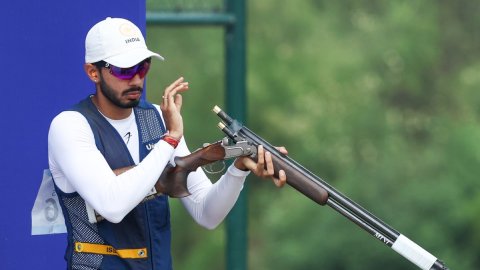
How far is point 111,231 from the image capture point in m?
5.33

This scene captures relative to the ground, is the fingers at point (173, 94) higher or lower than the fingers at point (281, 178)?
higher

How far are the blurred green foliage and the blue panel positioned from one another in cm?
759

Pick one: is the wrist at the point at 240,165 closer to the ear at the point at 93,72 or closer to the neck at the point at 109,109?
the neck at the point at 109,109

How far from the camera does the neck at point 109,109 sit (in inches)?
211

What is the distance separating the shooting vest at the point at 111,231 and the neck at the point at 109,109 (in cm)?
3

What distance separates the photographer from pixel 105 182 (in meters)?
5.12

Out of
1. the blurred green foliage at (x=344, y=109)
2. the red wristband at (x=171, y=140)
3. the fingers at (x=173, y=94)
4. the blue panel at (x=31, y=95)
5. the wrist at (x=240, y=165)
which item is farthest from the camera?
the blurred green foliage at (x=344, y=109)

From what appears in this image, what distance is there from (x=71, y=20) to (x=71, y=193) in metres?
1.11

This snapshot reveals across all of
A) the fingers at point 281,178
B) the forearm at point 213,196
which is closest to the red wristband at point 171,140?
the forearm at point 213,196

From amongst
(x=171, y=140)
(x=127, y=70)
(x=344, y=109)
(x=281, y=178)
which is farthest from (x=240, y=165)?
(x=344, y=109)

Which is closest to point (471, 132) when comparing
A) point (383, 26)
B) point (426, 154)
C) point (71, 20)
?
point (426, 154)

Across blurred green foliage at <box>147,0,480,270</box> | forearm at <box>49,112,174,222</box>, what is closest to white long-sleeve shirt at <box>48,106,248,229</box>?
forearm at <box>49,112,174,222</box>

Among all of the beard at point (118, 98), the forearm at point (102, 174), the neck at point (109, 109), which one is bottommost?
the forearm at point (102, 174)

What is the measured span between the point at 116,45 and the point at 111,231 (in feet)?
2.46
